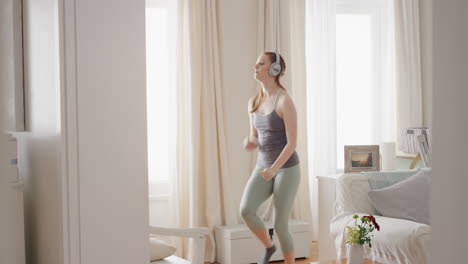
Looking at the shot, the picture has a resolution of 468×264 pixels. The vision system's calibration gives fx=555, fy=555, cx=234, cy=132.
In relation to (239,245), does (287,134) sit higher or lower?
higher

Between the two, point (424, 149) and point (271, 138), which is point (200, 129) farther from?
point (424, 149)

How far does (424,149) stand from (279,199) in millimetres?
1639

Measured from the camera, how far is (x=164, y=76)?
5.01 meters

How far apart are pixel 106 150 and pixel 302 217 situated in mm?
3979

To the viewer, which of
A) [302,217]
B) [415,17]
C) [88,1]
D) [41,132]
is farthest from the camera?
[415,17]

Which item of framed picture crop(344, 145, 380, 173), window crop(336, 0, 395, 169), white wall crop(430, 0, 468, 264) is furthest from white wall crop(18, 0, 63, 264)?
window crop(336, 0, 395, 169)

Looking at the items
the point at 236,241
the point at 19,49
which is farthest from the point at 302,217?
the point at 19,49

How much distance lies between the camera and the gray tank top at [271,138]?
4000 millimetres

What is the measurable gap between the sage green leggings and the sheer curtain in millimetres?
1693

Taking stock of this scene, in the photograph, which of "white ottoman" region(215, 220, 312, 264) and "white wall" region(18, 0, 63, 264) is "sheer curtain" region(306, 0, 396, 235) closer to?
"white ottoman" region(215, 220, 312, 264)

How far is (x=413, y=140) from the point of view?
5000 millimetres

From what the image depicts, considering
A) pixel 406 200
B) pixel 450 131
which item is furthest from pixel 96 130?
pixel 406 200

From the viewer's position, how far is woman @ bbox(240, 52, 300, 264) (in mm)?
3939

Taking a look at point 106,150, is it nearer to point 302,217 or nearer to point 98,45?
point 98,45
